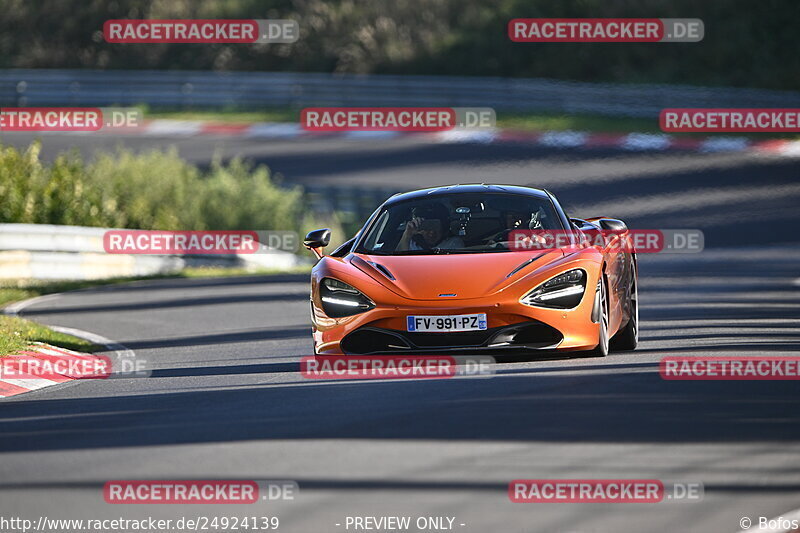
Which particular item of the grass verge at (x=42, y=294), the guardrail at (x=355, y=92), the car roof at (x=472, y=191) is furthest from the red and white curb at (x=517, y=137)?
the car roof at (x=472, y=191)

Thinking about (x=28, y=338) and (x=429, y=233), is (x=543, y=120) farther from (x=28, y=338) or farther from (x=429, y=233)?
(x=429, y=233)

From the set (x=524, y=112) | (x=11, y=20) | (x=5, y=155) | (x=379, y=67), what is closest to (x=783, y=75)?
(x=524, y=112)

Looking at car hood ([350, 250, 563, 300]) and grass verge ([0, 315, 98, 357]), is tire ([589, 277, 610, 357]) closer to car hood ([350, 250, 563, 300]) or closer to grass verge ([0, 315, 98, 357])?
car hood ([350, 250, 563, 300])

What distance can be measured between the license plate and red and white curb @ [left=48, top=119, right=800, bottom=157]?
21737mm

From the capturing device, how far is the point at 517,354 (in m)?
10.3

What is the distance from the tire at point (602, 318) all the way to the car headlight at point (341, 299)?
168 centimetres

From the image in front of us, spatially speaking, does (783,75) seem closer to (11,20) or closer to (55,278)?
(55,278)

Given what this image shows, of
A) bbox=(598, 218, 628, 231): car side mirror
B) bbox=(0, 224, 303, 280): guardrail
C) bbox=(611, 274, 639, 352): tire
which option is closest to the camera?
bbox=(598, 218, 628, 231): car side mirror

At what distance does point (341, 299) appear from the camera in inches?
421

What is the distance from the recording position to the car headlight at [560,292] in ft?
33.9

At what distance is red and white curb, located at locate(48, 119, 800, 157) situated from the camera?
31453mm

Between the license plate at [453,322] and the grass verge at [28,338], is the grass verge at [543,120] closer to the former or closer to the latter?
the grass verge at [28,338]

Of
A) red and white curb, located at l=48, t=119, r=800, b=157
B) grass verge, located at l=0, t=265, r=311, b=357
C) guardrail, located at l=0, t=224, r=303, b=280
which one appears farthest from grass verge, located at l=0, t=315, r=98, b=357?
red and white curb, located at l=48, t=119, r=800, b=157

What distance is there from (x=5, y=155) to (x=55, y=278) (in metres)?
4.63
